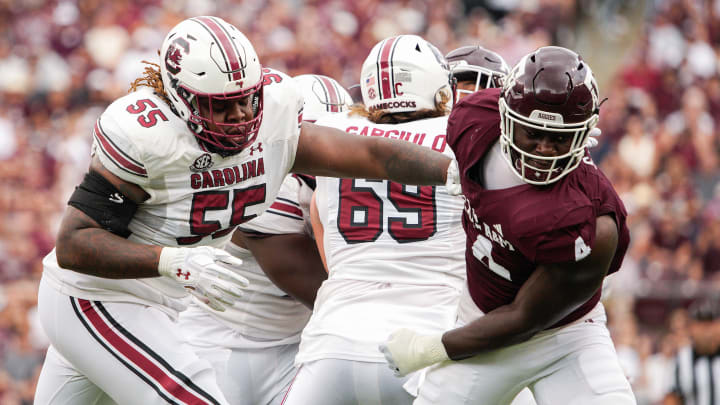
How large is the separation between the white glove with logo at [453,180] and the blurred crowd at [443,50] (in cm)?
505

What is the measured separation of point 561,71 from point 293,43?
364 inches

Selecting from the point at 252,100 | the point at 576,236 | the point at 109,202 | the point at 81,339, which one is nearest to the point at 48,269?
the point at 81,339

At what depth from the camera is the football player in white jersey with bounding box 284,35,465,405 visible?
3.60 metres

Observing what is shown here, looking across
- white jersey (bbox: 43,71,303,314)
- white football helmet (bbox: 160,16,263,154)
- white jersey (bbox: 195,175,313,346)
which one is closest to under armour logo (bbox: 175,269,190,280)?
white jersey (bbox: 43,71,303,314)

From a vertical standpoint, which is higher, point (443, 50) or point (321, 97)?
point (321, 97)

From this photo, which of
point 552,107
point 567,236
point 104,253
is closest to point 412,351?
point 567,236

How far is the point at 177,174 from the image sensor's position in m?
3.33

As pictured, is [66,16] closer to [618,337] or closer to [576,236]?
[618,337]

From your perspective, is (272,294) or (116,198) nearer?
(116,198)

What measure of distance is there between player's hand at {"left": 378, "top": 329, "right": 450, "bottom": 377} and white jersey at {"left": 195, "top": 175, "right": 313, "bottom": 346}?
1.19m

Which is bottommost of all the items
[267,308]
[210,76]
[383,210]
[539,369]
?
[267,308]

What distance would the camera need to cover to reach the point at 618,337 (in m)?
8.08

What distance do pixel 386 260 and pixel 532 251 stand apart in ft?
2.99

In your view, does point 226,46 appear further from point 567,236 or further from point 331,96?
point 331,96
